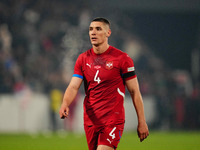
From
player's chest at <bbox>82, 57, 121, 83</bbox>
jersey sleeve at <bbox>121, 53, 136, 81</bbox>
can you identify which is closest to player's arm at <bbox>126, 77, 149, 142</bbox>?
jersey sleeve at <bbox>121, 53, 136, 81</bbox>

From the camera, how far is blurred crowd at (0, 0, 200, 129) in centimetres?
1958

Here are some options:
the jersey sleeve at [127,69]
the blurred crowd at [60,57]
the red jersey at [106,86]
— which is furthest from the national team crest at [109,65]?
the blurred crowd at [60,57]

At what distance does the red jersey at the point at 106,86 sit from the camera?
587cm

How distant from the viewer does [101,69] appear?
19.5ft

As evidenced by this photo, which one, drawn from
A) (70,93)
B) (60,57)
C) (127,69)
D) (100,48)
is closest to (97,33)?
(100,48)

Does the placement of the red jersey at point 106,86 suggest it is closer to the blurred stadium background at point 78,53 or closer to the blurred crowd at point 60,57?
the blurred stadium background at point 78,53

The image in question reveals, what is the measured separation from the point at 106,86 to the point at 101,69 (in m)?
0.24

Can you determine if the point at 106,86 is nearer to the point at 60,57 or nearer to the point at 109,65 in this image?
the point at 109,65

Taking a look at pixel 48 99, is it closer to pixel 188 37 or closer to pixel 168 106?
pixel 168 106

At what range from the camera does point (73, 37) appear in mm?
22922

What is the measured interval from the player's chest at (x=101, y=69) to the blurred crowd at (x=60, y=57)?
511 inches

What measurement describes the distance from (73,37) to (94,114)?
17.2m

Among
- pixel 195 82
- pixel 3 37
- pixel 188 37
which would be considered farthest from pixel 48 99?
pixel 188 37

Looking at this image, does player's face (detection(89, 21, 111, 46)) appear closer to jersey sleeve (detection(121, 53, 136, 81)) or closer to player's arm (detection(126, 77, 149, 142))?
jersey sleeve (detection(121, 53, 136, 81))
